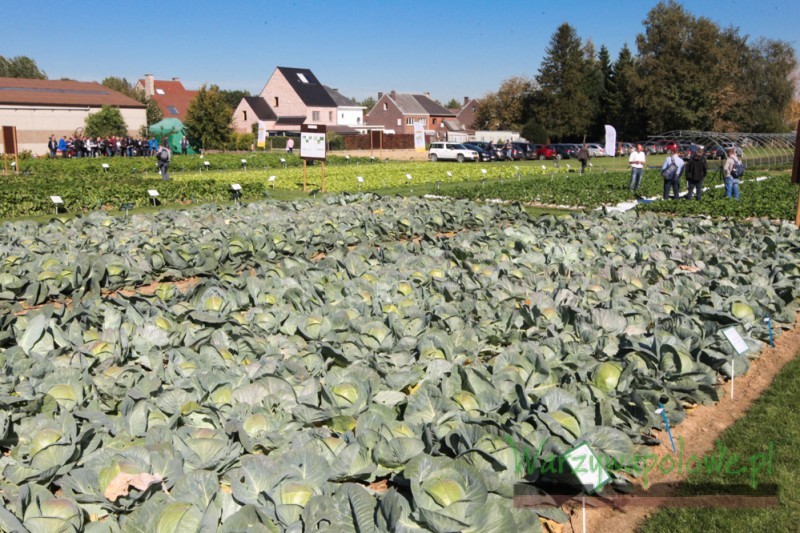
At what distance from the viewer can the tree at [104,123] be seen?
52.7 m

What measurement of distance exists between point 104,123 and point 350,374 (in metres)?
54.3

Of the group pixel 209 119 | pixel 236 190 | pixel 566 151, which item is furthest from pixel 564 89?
pixel 236 190

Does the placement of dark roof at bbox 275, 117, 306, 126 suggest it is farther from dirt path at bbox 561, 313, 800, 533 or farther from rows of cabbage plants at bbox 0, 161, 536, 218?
dirt path at bbox 561, 313, 800, 533

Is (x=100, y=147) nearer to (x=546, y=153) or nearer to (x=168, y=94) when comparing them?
(x=546, y=153)

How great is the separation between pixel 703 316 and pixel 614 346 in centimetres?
161

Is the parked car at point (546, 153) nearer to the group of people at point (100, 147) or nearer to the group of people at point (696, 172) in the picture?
the group of people at point (100, 147)

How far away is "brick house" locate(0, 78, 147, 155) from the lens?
53219 mm

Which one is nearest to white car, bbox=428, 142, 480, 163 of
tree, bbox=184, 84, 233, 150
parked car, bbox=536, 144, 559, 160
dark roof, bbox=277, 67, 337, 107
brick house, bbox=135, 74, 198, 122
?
parked car, bbox=536, 144, 559, 160

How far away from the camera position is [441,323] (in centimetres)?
615

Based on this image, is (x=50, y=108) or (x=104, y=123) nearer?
(x=104, y=123)

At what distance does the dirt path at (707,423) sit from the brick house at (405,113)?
80.9m

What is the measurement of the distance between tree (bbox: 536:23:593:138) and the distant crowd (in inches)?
1524

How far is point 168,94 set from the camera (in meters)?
90.8

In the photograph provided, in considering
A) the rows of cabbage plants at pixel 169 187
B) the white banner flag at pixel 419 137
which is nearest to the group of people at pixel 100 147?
the rows of cabbage plants at pixel 169 187
